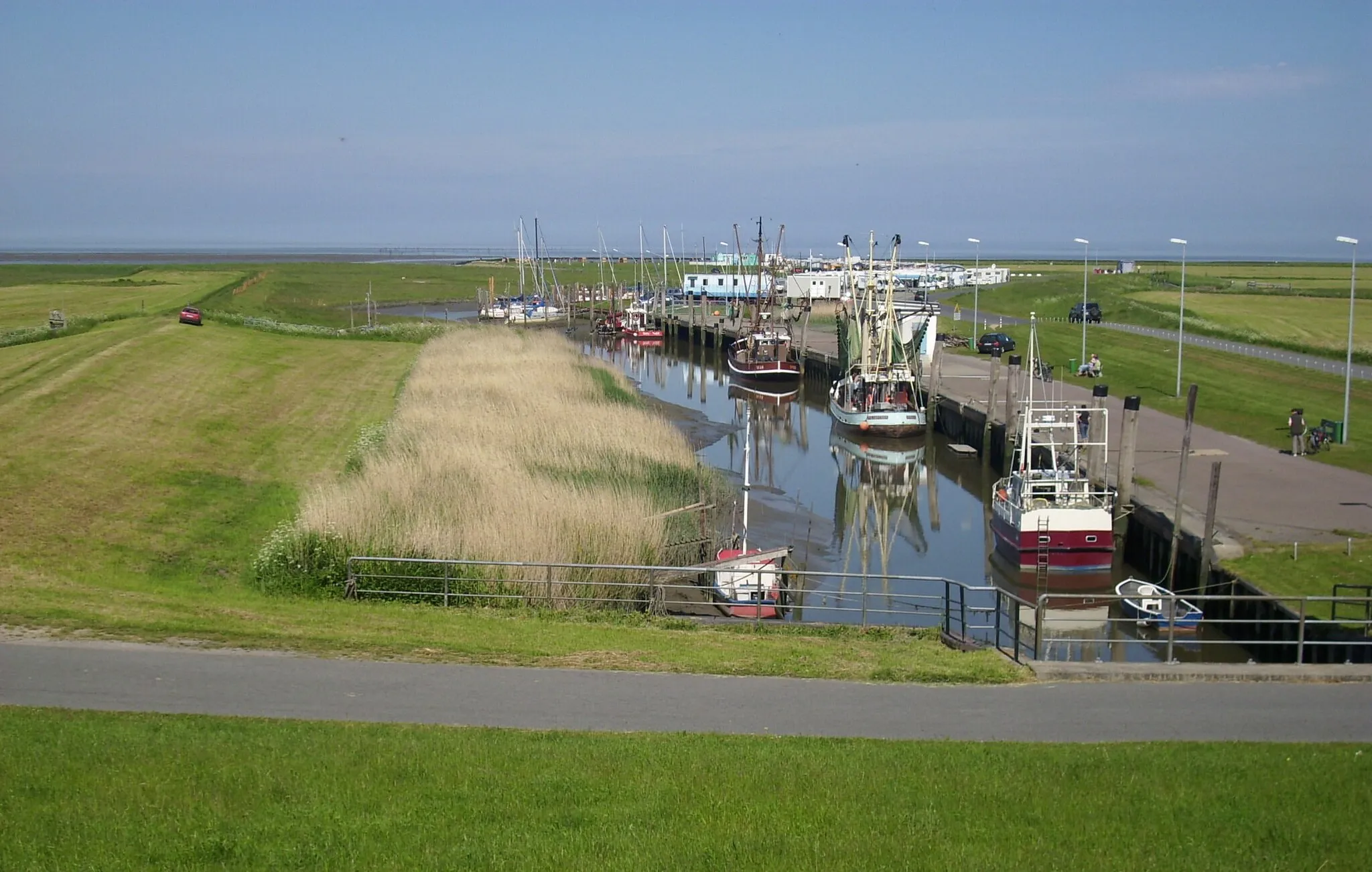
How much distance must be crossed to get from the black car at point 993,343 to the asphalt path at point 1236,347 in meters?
9.00

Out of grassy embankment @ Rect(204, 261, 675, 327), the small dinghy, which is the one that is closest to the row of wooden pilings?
the small dinghy

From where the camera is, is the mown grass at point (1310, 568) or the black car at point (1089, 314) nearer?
the mown grass at point (1310, 568)

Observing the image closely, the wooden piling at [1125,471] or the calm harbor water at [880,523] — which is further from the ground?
the wooden piling at [1125,471]

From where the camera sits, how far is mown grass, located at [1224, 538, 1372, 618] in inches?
995

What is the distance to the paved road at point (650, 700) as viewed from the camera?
13.6m

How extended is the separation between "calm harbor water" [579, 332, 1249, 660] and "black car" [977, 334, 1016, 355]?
11834mm

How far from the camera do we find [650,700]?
14.6m

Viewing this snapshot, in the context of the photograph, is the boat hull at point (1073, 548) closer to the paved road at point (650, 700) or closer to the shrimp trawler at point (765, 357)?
the paved road at point (650, 700)

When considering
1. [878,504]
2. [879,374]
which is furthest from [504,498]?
[879,374]

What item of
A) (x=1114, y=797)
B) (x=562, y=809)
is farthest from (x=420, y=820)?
(x=1114, y=797)

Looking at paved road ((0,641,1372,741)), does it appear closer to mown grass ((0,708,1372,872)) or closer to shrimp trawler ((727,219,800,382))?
mown grass ((0,708,1372,872))

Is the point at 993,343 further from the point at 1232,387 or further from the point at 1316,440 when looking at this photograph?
the point at 1316,440

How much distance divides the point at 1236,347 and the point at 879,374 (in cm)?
2652

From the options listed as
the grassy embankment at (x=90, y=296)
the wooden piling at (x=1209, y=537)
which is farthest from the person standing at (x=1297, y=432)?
the grassy embankment at (x=90, y=296)
